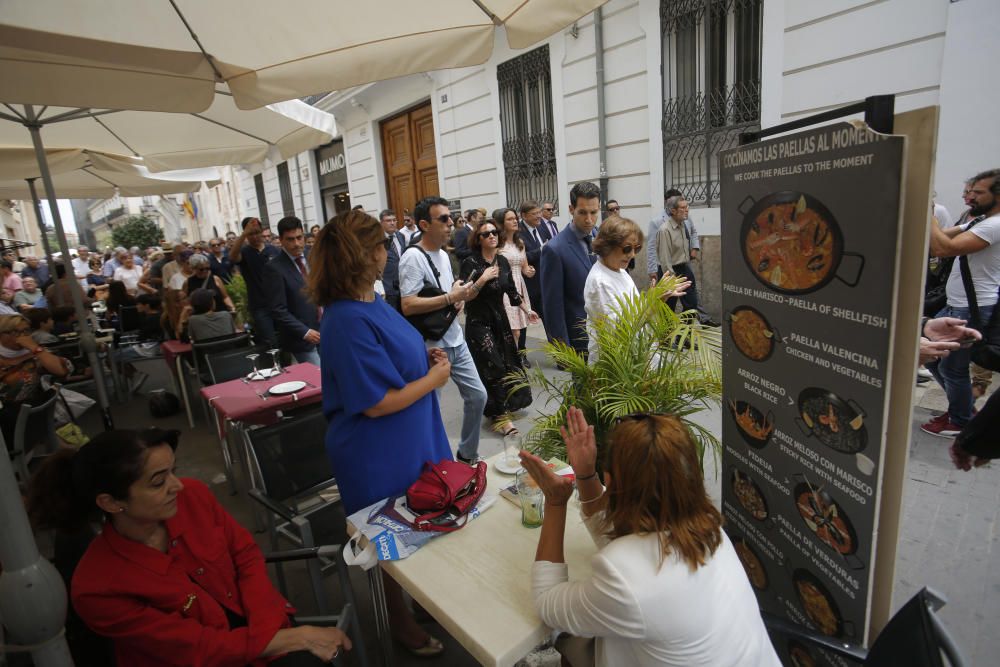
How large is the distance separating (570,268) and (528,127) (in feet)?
19.6

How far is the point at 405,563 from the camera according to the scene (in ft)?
5.34

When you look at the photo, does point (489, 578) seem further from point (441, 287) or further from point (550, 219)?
point (550, 219)

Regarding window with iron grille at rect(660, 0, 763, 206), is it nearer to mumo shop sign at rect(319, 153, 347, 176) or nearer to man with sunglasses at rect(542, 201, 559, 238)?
man with sunglasses at rect(542, 201, 559, 238)

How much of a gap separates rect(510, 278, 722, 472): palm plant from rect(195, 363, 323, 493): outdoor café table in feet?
6.03

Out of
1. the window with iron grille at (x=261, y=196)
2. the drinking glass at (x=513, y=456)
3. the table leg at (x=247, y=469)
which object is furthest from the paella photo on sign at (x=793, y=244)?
the window with iron grille at (x=261, y=196)

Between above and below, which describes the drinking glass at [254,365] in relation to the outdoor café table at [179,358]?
above

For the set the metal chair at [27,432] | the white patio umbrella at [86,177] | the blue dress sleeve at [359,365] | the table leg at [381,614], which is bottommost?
the table leg at [381,614]

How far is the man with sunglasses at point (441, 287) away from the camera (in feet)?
11.3

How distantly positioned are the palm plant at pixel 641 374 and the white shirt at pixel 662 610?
0.73 m

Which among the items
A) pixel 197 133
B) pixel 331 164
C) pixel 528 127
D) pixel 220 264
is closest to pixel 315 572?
pixel 197 133

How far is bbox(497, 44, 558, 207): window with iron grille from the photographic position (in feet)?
28.9

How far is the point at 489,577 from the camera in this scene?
1.55 m

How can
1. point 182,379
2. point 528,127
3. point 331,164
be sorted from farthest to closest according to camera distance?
point 331,164, point 528,127, point 182,379

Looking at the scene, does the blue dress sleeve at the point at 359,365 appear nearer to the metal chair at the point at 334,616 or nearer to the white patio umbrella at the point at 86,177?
the metal chair at the point at 334,616
